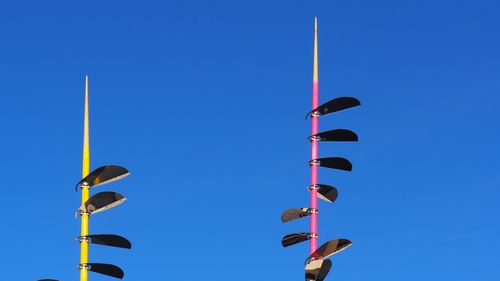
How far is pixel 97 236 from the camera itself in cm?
2733

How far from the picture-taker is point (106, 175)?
89.9 ft

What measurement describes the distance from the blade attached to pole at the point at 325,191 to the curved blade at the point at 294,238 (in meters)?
1.06

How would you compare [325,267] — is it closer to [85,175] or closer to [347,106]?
[347,106]

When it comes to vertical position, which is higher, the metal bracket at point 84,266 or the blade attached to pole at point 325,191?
the blade attached to pole at point 325,191

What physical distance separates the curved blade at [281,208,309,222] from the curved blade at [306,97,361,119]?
103 inches

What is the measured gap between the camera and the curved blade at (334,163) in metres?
28.6

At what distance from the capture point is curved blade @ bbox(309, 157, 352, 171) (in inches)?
1125

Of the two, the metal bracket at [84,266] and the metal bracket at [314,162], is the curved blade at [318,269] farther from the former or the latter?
the metal bracket at [84,266]

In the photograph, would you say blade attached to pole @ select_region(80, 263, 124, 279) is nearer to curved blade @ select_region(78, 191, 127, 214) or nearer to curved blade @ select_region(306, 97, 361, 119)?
curved blade @ select_region(78, 191, 127, 214)

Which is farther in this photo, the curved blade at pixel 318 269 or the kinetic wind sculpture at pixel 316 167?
the kinetic wind sculpture at pixel 316 167

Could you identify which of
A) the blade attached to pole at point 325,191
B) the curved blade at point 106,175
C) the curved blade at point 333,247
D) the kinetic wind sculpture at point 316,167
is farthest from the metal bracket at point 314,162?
the curved blade at point 106,175

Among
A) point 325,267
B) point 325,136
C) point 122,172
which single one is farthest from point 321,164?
point 122,172

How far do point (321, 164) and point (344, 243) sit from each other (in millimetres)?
2342

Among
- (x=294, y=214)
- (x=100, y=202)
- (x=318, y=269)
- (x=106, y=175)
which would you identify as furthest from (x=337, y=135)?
(x=100, y=202)
